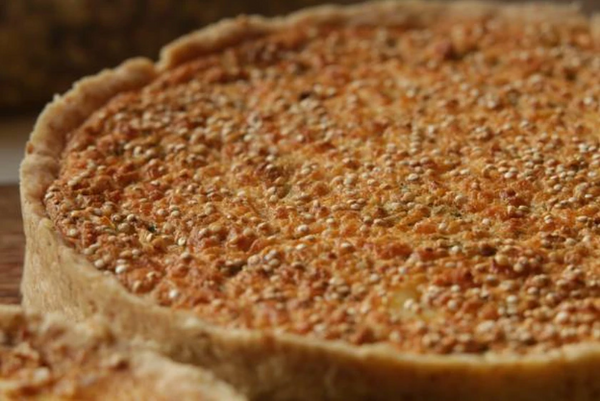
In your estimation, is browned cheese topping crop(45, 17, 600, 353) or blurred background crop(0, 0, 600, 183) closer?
browned cheese topping crop(45, 17, 600, 353)

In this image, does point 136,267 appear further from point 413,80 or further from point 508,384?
point 413,80

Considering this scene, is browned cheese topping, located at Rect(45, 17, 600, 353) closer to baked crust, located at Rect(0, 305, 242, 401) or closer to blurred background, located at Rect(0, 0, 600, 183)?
baked crust, located at Rect(0, 305, 242, 401)

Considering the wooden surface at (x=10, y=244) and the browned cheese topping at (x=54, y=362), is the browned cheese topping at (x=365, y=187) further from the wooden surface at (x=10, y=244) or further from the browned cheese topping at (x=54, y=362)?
the wooden surface at (x=10, y=244)

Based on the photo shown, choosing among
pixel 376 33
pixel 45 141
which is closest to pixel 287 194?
pixel 45 141

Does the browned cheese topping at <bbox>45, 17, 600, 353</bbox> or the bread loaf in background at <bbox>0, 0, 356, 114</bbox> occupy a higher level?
the bread loaf in background at <bbox>0, 0, 356, 114</bbox>

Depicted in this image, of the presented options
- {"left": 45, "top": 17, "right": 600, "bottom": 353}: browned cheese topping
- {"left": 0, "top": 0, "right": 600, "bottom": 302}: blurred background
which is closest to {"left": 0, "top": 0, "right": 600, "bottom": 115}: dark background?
{"left": 0, "top": 0, "right": 600, "bottom": 302}: blurred background

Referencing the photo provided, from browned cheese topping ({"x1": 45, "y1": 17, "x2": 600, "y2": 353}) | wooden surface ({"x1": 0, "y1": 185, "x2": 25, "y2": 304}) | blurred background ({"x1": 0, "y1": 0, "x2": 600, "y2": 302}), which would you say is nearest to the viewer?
browned cheese topping ({"x1": 45, "y1": 17, "x2": 600, "y2": 353})

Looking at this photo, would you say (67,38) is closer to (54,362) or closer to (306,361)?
(54,362)
